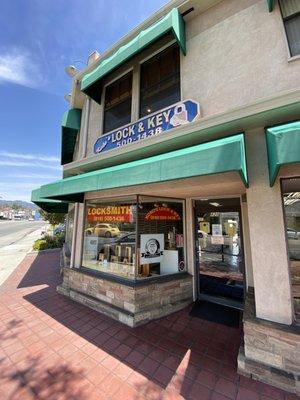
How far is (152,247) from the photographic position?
586 centimetres

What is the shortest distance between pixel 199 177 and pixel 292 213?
5.78ft

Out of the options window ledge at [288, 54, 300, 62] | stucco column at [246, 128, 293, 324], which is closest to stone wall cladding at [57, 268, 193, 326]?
stucco column at [246, 128, 293, 324]

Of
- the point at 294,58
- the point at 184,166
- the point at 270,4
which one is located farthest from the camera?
the point at 270,4

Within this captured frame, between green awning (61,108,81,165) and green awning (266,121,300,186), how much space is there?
7780mm

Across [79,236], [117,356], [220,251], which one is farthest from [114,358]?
Result: [79,236]

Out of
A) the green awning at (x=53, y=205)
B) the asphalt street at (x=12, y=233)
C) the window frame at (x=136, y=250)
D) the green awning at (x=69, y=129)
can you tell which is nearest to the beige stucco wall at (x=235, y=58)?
the window frame at (x=136, y=250)

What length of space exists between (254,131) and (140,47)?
342 centimetres

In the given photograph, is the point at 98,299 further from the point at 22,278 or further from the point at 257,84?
the point at 257,84

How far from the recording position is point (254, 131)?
3.84m

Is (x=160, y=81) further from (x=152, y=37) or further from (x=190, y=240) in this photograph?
(x=190, y=240)

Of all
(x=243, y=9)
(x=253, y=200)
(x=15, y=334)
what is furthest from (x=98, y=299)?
(x=243, y=9)

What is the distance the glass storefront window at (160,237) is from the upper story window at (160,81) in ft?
8.78

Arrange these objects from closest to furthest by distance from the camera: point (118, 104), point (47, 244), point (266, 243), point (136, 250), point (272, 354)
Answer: point (272, 354) < point (266, 243) < point (136, 250) < point (118, 104) < point (47, 244)

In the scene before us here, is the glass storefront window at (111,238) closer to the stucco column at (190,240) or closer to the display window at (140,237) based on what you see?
the display window at (140,237)
